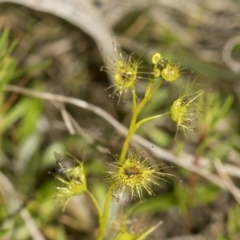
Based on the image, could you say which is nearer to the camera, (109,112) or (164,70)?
(164,70)

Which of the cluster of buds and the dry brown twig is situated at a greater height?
the cluster of buds

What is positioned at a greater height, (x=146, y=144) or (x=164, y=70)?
(x=164, y=70)

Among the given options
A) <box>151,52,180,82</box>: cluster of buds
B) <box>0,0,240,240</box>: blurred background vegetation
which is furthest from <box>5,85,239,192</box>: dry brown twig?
<box>151,52,180,82</box>: cluster of buds

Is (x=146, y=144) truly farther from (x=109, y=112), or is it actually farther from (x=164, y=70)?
(x=164, y=70)

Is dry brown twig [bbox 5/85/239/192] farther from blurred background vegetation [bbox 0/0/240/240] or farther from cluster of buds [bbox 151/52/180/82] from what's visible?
cluster of buds [bbox 151/52/180/82]

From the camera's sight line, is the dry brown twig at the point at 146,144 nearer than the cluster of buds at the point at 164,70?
No

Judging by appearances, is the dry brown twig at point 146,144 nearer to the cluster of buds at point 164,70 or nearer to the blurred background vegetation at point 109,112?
the blurred background vegetation at point 109,112

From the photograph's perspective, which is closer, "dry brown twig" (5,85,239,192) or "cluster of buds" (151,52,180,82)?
"cluster of buds" (151,52,180,82)

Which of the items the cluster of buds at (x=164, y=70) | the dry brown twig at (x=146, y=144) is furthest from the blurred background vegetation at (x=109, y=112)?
the cluster of buds at (x=164, y=70)

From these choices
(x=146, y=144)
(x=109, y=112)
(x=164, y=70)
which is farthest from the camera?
(x=109, y=112)

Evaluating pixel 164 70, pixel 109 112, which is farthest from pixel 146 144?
pixel 164 70
